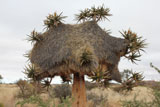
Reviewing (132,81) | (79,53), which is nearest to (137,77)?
(132,81)

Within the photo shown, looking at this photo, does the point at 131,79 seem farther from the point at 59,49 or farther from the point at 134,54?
the point at 59,49

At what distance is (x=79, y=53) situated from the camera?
9.06 metres

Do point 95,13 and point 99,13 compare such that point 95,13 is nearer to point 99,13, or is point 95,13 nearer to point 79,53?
point 99,13

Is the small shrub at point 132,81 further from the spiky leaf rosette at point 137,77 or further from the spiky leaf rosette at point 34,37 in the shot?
the spiky leaf rosette at point 34,37

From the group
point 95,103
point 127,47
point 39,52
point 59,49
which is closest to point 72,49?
point 59,49

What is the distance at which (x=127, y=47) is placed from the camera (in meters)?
11.1

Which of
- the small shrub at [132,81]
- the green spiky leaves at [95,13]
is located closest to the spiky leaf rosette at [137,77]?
the small shrub at [132,81]

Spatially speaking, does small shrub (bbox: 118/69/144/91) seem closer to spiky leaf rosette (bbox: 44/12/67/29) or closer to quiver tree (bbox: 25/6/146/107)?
quiver tree (bbox: 25/6/146/107)

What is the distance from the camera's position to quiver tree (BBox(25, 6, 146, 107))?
9.04 metres

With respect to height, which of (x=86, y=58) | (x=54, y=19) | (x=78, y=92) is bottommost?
(x=78, y=92)

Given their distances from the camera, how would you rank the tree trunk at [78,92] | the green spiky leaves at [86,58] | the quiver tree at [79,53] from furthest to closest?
the tree trunk at [78,92], the quiver tree at [79,53], the green spiky leaves at [86,58]

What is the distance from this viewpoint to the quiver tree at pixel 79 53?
29.7 ft

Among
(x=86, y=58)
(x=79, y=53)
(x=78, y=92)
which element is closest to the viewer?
(x=86, y=58)

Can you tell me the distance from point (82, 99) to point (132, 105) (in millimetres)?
4398
